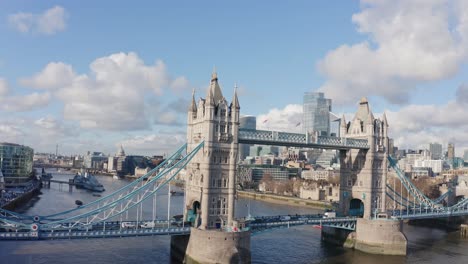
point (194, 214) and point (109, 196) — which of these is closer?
point (109, 196)

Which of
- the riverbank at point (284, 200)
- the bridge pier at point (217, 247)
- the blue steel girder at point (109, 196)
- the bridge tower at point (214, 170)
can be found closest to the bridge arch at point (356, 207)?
the bridge tower at point (214, 170)

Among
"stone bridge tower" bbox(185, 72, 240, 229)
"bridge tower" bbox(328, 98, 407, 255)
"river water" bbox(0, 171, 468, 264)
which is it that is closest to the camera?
"stone bridge tower" bbox(185, 72, 240, 229)

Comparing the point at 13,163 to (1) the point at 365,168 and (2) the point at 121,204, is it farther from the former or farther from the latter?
(1) the point at 365,168

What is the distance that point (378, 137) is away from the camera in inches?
3209

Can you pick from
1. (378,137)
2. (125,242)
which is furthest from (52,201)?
(378,137)

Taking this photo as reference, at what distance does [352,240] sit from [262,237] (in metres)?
15.9

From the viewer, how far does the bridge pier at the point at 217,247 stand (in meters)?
55.0

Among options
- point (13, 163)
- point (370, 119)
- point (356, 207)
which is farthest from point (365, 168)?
point (13, 163)

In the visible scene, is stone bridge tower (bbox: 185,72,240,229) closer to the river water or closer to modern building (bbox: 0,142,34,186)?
the river water

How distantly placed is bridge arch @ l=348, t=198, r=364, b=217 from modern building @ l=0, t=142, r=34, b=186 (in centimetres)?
12999

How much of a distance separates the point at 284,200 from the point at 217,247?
4107 inches

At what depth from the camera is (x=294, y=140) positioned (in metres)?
70.6

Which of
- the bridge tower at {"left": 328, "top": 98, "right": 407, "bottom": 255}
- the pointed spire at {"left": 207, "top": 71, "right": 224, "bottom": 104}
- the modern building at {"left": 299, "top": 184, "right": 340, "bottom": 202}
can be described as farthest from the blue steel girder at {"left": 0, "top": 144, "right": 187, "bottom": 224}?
the modern building at {"left": 299, "top": 184, "right": 340, "bottom": 202}

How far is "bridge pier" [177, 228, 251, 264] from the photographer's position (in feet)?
180
